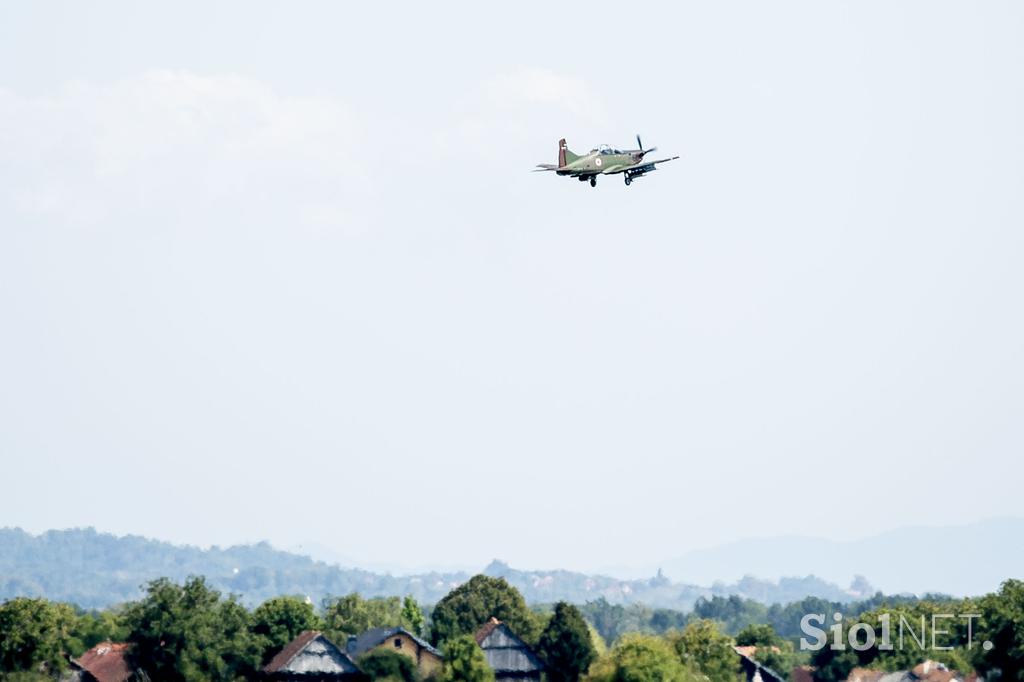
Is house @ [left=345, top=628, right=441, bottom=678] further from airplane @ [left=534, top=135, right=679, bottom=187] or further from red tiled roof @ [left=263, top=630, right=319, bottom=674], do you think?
airplane @ [left=534, top=135, right=679, bottom=187]

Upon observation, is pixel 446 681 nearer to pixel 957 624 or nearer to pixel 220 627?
pixel 220 627

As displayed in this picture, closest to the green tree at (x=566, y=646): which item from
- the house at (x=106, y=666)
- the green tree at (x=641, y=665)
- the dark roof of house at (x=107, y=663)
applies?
the green tree at (x=641, y=665)

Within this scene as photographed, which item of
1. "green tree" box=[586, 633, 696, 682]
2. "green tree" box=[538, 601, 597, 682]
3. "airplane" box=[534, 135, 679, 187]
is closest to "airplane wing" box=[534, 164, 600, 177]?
"airplane" box=[534, 135, 679, 187]

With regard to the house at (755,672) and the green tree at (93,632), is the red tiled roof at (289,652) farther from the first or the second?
the house at (755,672)

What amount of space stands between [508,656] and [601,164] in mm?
69448

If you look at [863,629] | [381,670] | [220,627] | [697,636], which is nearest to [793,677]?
[863,629]

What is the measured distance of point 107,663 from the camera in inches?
5640

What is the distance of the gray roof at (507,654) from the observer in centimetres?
14375

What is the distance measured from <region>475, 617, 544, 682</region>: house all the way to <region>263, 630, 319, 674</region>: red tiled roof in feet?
52.5

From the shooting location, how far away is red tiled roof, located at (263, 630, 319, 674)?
136 metres

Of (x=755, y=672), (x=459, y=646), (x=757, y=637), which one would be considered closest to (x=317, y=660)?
(x=459, y=646)

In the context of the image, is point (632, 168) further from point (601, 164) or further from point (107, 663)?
point (107, 663)

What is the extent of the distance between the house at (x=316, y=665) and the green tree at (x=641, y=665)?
28335 millimetres

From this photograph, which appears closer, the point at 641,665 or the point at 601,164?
the point at 601,164
